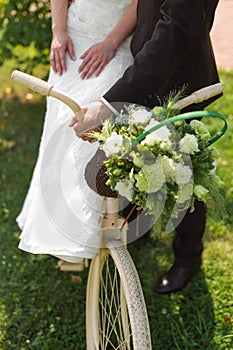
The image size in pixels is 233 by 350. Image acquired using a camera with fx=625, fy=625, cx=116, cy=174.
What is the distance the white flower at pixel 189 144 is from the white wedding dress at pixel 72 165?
575mm

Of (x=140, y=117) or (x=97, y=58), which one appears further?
(x=97, y=58)

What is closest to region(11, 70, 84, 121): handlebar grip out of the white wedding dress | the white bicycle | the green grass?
the white bicycle

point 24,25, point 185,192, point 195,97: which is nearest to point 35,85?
point 195,97

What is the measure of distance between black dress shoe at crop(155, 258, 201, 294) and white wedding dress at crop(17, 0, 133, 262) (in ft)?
2.66

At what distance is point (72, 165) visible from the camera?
8.13ft

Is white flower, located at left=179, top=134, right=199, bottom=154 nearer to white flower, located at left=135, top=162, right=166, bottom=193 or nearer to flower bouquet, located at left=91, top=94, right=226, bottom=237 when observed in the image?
flower bouquet, located at left=91, top=94, right=226, bottom=237

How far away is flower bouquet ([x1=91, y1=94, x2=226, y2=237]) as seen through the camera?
6.15ft

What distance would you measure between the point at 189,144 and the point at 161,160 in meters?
0.11

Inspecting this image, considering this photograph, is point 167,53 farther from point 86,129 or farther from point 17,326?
point 17,326

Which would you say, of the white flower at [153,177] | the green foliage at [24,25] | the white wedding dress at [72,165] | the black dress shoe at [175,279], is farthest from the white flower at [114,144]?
the green foliage at [24,25]

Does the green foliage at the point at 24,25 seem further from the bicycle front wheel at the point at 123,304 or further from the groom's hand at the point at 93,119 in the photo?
the groom's hand at the point at 93,119

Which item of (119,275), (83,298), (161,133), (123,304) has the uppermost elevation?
(161,133)

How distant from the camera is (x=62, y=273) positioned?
131 inches

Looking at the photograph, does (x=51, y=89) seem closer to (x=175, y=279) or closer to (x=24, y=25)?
(x=175, y=279)
